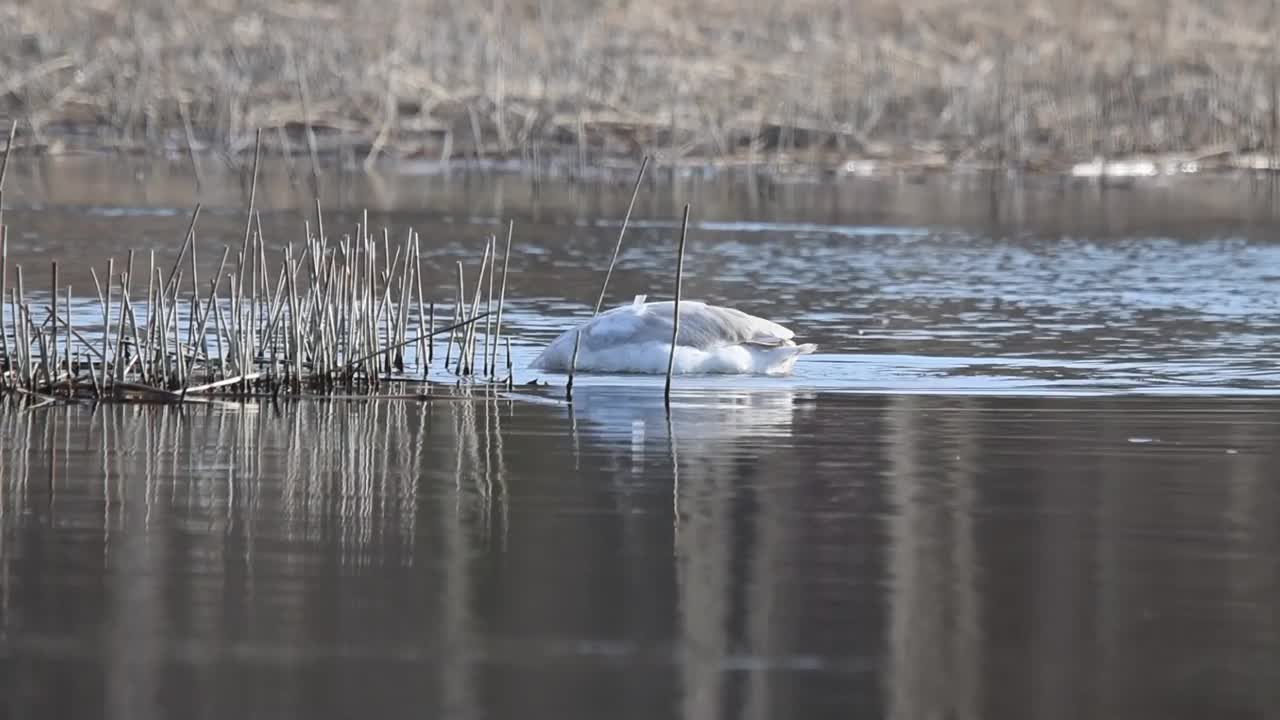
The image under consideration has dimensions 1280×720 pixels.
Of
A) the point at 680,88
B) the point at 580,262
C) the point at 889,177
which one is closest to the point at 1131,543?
the point at 580,262

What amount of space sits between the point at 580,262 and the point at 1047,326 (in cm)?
500

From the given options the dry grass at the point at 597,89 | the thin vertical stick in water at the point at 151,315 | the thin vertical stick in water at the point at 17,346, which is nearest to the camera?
the thin vertical stick in water at the point at 17,346

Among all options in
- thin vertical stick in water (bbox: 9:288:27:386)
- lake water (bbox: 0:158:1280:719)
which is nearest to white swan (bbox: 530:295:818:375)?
lake water (bbox: 0:158:1280:719)

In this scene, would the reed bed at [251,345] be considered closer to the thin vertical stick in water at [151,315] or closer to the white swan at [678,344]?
the thin vertical stick in water at [151,315]

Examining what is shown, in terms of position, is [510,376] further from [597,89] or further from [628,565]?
[597,89]

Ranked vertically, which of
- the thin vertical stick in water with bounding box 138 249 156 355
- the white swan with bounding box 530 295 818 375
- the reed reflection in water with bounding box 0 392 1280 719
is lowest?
the reed reflection in water with bounding box 0 392 1280 719

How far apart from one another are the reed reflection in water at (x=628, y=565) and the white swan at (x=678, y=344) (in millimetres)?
1394

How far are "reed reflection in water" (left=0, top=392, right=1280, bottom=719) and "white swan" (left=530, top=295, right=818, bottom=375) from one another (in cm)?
139

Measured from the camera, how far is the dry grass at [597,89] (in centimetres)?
2811

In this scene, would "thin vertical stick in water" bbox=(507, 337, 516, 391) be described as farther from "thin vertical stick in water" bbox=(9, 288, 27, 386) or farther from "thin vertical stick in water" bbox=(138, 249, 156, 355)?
"thin vertical stick in water" bbox=(9, 288, 27, 386)

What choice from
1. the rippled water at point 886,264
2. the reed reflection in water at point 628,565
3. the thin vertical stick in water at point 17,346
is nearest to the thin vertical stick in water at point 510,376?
the rippled water at point 886,264

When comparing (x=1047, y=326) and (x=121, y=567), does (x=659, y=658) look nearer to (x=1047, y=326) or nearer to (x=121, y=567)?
(x=121, y=567)

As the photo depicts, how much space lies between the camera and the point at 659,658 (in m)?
5.98

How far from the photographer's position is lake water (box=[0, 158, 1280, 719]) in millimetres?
5766
